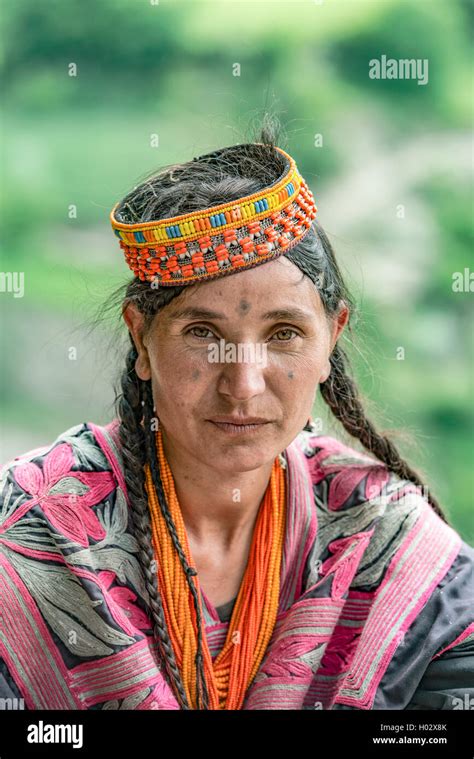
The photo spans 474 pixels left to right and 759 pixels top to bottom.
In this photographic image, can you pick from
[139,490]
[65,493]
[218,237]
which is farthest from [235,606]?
[218,237]

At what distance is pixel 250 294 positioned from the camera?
2035 millimetres

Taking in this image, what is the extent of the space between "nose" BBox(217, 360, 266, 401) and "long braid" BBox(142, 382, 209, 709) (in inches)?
13.8

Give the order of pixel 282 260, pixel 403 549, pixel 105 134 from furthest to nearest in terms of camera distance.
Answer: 1. pixel 105 134
2. pixel 403 549
3. pixel 282 260

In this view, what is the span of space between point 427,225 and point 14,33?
3386 millimetres

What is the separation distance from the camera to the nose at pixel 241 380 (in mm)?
2002

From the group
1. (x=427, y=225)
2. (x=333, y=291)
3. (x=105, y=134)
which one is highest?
(x=105, y=134)

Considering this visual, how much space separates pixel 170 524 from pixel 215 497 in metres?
0.15

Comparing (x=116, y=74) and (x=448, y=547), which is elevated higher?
(x=116, y=74)

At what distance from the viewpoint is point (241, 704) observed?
2.23m

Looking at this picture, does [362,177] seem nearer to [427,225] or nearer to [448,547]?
[427,225]

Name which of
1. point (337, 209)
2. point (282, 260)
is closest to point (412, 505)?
point (282, 260)

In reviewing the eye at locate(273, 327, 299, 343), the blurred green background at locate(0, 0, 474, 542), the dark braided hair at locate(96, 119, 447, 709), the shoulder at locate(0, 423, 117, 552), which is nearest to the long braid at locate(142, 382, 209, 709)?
the dark braided hair at locate(96, 119, 447, 709)

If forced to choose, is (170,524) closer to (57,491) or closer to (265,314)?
(57,491)

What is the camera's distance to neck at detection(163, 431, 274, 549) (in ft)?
7.53
